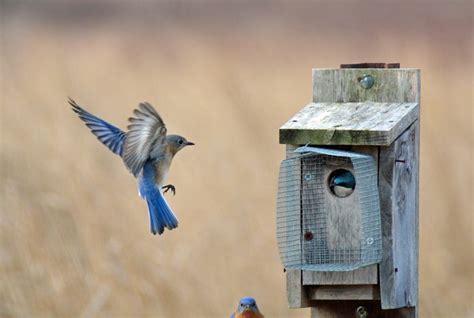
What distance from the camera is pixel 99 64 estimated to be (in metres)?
8.52

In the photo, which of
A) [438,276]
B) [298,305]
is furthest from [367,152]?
[438,276]

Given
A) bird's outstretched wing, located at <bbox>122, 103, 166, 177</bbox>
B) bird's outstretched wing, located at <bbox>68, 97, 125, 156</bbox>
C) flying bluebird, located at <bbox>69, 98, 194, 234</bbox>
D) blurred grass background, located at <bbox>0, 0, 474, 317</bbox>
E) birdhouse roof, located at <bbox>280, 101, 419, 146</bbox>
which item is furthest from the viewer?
blurred grass background, located at <bbox>0, 0, 474, 317</bbox>

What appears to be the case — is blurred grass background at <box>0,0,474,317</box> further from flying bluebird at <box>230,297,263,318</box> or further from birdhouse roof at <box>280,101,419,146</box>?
birdhouse roof at <box>280,101,419,146</box>

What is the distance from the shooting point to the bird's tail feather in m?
5.21

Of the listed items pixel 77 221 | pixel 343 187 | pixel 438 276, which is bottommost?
pixel 438 276

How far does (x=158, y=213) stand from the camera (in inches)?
209

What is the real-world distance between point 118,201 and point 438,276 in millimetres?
1861

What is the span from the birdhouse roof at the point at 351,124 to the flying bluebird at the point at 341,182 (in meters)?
0.19

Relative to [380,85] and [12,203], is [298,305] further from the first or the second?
[12,203]

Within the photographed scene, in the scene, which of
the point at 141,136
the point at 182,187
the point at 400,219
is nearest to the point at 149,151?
the point at 141,136

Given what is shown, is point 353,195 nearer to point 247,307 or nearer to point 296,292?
point 296,292

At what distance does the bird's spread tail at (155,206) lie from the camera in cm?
522

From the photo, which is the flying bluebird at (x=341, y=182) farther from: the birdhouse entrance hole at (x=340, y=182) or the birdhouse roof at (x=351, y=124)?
the birdhouse roof at (x=351, y=124)

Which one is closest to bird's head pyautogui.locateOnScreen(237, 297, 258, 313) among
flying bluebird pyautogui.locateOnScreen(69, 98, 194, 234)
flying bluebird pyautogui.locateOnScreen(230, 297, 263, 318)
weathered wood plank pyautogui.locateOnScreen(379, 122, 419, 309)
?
flying bluebird pyautogui.locateOnScreen(230, 297, 263, 318)
